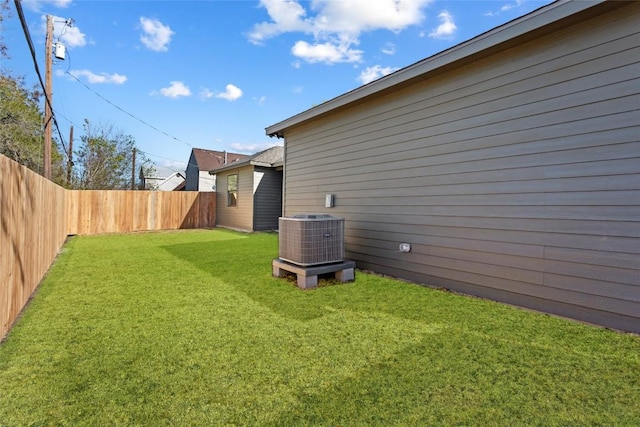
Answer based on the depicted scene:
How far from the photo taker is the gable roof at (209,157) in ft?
79.0

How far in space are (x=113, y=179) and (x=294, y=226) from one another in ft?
69.4

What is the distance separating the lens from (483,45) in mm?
3234

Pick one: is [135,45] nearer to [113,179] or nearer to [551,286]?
[551,286]

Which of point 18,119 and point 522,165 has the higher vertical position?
point 18,119

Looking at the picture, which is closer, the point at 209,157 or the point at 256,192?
the point at 256,192

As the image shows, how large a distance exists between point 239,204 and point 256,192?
49.2 inches

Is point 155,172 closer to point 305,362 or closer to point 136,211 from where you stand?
point 136,211

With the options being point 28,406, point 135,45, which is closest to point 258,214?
point 135,45

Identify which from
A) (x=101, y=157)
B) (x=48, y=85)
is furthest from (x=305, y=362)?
(x=101, y=157)

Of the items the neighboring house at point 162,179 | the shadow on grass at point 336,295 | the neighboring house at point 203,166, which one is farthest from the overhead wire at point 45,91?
the neighboring house at point 162,179

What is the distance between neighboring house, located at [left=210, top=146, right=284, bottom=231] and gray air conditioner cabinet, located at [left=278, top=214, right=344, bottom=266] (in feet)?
21.9

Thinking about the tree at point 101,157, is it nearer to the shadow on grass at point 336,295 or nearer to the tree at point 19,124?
the tree at point 19,124

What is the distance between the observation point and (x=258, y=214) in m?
10.8

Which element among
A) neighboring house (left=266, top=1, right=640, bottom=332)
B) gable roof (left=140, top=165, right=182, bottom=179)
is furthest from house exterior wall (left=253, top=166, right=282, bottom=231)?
gable roof (left=140, top=165, right=182, bottom=179)
